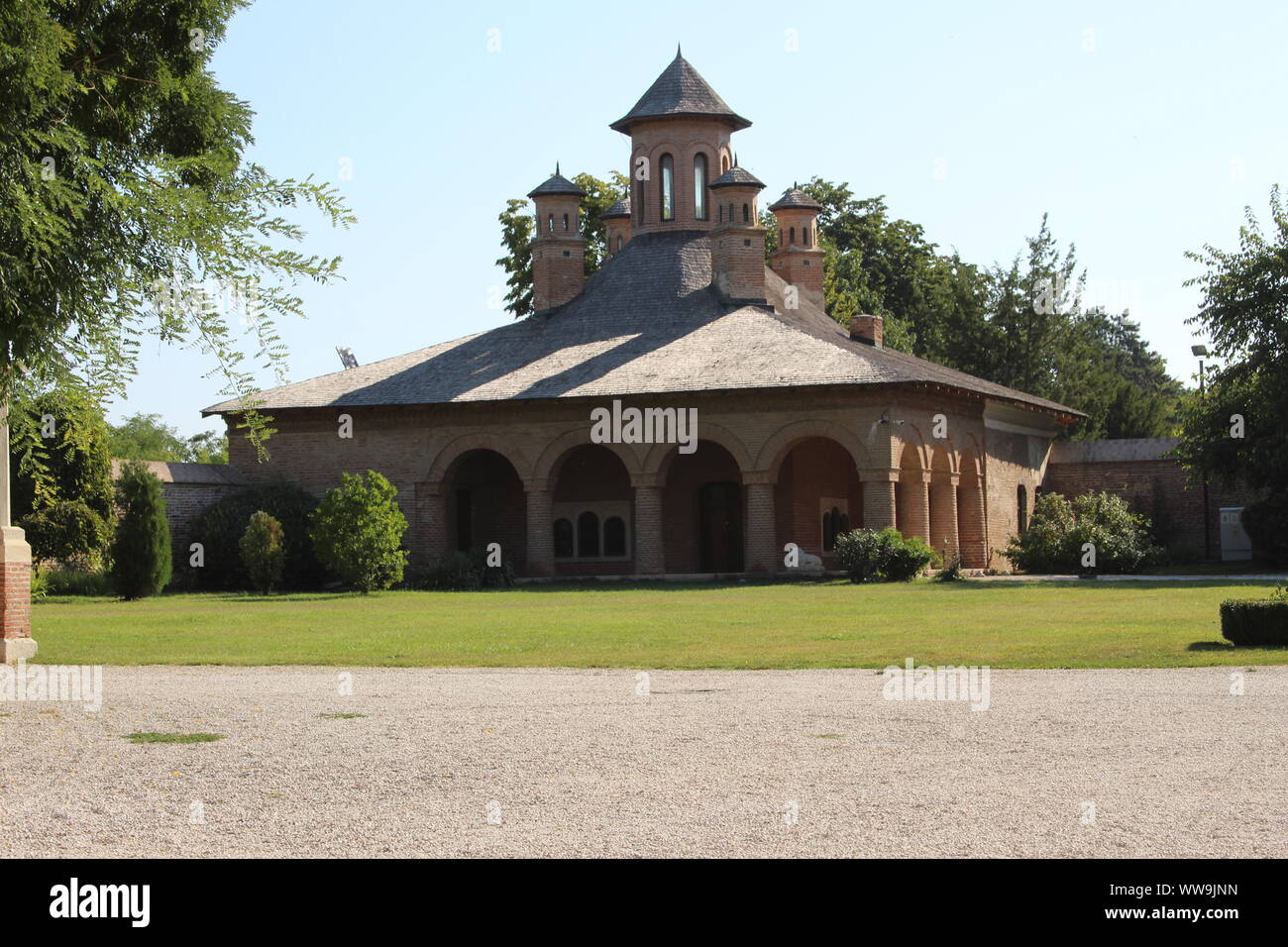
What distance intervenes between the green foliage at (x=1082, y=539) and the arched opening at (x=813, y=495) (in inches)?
196

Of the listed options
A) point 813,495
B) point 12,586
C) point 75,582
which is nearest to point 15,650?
point 12,586

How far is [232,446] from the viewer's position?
47344 millimetres

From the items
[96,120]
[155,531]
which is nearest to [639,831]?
[96,120]

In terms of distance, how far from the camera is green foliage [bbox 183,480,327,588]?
41750mm

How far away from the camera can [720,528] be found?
Result: 46.4 m

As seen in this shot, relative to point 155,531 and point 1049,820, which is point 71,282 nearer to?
point 1049,820

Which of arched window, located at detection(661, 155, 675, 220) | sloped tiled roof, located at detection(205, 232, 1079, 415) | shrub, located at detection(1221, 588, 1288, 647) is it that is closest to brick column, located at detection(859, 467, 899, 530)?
sloped tiled roof, located at detection(205, 232, 1079, 415)

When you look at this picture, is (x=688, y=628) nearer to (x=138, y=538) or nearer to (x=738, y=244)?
(x=138, y=538)

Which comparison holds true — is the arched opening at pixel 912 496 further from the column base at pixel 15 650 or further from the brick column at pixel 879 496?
the column base at pixel 15 650

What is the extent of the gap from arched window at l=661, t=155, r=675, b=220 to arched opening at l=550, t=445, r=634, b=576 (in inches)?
361

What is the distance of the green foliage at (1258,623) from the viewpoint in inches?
721

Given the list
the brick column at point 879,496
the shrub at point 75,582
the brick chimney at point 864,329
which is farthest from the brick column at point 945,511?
the shrub at point 75,582

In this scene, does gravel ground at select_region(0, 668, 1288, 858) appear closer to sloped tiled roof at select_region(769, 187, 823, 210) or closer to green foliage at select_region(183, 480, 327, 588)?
green foliage at select_region(183, 480, 327, 588)
